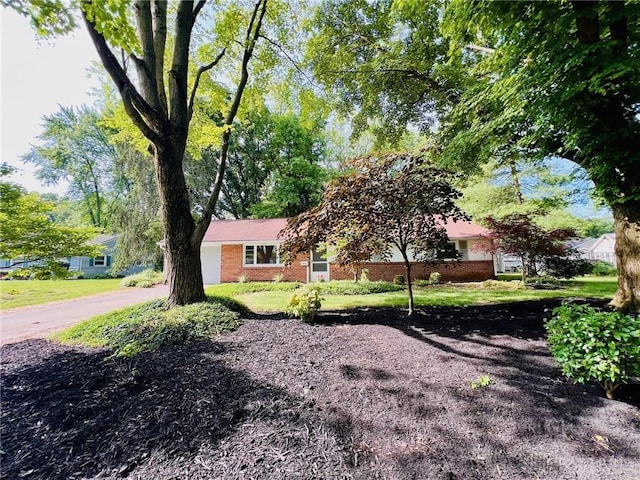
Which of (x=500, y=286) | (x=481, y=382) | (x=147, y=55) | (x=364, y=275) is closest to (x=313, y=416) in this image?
(x=481, y=382)

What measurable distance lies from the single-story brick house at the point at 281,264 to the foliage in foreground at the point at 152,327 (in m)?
8.53

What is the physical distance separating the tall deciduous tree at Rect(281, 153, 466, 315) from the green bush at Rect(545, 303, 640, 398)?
2.82 m

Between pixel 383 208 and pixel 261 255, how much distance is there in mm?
11712

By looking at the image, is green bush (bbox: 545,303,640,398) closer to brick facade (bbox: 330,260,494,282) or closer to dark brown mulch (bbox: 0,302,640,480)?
dark brown mulch (bbox: 0,302,640,480)


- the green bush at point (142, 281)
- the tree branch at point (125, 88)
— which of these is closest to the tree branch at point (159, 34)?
the tree branch at point (125, 88)

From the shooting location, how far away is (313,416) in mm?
2568

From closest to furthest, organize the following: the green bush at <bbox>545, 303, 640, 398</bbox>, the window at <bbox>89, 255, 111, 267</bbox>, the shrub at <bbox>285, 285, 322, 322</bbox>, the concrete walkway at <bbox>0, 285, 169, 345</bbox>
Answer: the green bush at <bbox>545, 303, 640, 398</bbox> → the shrub at <bbox>285, 285, 322, 322</bbox> → the concrete walkway at <bbox>0, 285, 169, 345</bbox> → the window at <bbox>89, 255, 111, 267</bbox>

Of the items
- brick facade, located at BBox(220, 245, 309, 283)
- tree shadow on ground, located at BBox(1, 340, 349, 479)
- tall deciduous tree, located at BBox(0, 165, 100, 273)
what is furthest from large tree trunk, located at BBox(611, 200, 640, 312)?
brick facade, located at BBox(220, 245, 309, 283)

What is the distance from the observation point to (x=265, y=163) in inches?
1011

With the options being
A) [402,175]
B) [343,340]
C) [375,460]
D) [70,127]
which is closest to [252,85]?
[402,175]

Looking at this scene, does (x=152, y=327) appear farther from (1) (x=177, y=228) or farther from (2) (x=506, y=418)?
(2) (x=506, y=418)

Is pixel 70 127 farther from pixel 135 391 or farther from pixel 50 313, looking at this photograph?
pixel 135 391

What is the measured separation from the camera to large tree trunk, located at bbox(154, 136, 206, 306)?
598cm

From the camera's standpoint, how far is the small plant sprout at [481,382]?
3.01 meters
